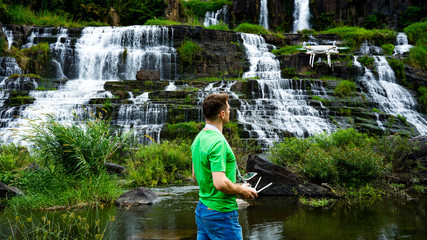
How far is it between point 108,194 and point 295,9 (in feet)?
120

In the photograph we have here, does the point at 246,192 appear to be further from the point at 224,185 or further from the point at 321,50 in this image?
the point at 321,50

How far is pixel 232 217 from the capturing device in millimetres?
2875

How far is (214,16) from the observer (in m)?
40.8

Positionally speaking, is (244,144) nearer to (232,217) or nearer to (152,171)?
(152,171)

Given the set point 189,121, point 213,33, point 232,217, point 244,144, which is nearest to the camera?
point 232,217

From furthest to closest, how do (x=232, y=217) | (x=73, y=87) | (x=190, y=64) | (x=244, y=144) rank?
(x=190, y=64)
(x=73, y=87)
(x=244, y=144)
(x=232, y=217)

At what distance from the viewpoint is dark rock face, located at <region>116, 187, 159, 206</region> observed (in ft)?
25.7

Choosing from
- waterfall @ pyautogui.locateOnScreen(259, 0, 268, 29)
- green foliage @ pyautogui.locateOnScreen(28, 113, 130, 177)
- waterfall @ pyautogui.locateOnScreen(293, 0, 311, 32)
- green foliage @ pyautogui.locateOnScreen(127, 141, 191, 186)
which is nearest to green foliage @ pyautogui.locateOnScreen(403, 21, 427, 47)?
waterfall @ pyautogui.locateOnScreen(293, 0, 311, 32)

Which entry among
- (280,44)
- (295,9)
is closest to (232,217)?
(280,44)

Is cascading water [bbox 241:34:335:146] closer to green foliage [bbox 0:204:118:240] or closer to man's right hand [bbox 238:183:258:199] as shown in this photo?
green foliage [bbox 0:204:118:240]

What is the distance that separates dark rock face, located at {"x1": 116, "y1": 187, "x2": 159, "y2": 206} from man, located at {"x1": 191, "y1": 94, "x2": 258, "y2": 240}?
5.22m

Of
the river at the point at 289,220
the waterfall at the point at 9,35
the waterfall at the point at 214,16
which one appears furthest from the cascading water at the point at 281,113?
the waterfall at the point at 214,16

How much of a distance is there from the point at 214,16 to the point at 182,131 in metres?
27.1

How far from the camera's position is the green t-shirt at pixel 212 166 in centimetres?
275
